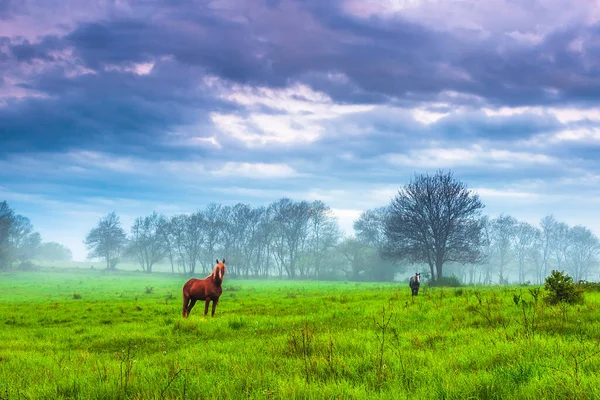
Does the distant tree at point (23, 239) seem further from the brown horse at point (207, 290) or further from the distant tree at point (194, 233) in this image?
the brown horse at point (207, 290)

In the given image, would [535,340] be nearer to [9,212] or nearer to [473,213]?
[473,213]

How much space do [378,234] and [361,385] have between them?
89.2m

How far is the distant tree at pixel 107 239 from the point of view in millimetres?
108375

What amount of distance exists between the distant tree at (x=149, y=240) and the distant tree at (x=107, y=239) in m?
4.00

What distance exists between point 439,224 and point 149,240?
80742 mm

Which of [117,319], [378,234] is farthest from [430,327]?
[378,234]

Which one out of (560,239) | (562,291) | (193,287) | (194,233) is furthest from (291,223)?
(562,291)

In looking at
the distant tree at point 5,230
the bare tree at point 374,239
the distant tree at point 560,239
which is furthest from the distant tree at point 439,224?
the distant tree at point 5,230

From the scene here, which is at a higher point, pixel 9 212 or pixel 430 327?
pixel 9 212

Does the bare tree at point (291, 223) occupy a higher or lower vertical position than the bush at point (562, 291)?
higher

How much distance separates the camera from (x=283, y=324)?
11695 millimetres

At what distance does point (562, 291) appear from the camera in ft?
36.4

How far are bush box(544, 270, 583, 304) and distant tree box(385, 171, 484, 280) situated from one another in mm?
39557

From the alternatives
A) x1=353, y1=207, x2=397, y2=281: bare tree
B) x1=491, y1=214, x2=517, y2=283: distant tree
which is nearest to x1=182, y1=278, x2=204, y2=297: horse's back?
x1=353, y1=207, x2=397, y2=281: bare tree
